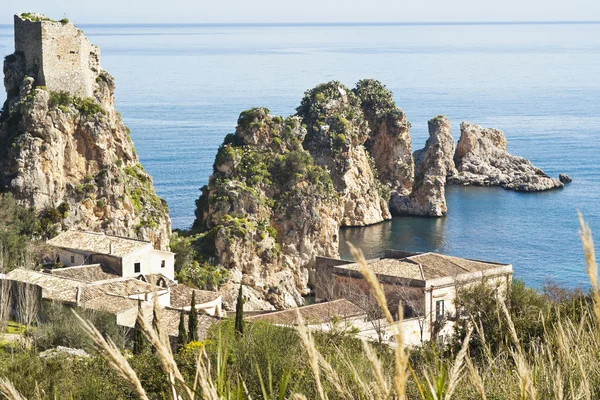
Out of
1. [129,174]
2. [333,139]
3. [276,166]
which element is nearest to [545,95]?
[333,139]

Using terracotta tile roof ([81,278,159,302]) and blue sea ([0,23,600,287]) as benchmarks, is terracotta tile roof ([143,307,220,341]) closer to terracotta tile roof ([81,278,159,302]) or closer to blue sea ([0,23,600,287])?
terracotta tile roof ([81,278,159,302])

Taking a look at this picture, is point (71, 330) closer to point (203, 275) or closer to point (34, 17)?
point (203, 275)

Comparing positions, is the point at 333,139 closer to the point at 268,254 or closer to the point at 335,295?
the point at 268,254

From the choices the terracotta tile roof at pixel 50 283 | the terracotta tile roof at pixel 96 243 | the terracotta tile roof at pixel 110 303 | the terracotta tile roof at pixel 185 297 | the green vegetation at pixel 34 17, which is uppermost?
the green vegetation at pixel 34 17

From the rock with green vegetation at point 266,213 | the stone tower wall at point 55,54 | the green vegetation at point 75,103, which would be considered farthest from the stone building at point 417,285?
the stone tower wall at point 55,54

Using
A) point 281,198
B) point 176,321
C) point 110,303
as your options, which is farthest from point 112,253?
point 281,198

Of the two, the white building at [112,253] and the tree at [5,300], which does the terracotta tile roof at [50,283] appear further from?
the white building at [112,253]

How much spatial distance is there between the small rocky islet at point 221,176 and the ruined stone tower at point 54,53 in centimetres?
6

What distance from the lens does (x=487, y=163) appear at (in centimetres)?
9575

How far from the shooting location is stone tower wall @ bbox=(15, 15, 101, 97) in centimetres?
→ 4359

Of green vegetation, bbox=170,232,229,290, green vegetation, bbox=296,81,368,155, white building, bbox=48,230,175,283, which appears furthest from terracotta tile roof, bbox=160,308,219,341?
green vegetation, bbox=296,81,368,155

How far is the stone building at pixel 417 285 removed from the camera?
107 ft

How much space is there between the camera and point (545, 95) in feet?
486

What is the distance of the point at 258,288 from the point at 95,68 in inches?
491
